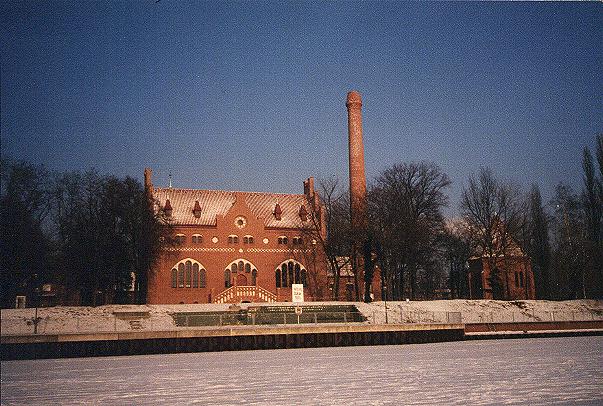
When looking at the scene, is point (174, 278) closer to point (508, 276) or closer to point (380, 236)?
point (380, 236)

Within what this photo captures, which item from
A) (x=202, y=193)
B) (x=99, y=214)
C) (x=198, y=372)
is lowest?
(x=198, y=372)

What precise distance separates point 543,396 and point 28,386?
1080 cm

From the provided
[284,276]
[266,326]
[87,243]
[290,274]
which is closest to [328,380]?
[266,326]

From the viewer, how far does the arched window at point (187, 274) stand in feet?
152

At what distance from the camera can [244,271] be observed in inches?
1905

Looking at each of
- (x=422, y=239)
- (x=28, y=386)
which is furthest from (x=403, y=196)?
(x=28, y=386)

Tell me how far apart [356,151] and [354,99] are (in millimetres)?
4724

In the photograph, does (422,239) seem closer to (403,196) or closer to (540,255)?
(403,196)

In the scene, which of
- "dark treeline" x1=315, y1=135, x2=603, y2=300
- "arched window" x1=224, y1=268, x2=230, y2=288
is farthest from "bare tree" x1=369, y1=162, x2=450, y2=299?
"arched window" x1=224, y1=268, x2=230, y2=288

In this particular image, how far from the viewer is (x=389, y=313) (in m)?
33.7

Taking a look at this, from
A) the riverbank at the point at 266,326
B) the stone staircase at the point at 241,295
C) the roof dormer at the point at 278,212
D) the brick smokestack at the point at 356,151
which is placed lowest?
the riverbank at the point at 266,326

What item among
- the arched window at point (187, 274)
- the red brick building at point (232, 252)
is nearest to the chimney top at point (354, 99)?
the red brick building at point (232, 252)

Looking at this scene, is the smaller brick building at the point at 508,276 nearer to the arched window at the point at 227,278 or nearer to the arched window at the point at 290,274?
the arched window at the point at 290,274

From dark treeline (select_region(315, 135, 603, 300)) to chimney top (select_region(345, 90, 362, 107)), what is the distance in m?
7.52
